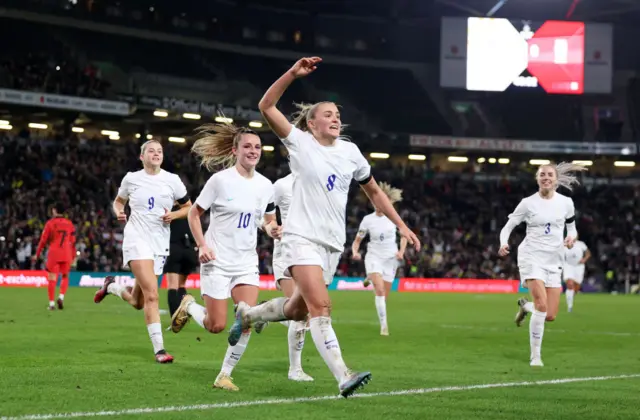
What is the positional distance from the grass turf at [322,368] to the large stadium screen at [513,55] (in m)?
33.1

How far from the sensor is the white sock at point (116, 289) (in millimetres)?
13672

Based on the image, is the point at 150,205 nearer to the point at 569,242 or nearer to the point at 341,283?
the point at 569,242

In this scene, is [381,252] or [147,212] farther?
[381,252]

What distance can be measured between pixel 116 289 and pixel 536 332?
18.3 ft

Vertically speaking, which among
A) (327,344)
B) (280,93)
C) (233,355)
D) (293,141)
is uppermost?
(280,93)

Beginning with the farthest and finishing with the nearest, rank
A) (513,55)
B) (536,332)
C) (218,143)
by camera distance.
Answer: (513,55)
(536,332)
(218,143)

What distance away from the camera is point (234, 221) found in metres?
10.2

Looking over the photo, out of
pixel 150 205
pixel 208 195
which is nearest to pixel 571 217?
pixel 150 205

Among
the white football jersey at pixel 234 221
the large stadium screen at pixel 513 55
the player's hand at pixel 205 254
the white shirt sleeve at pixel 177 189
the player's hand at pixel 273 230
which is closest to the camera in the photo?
the player's hand at pixel 205 254

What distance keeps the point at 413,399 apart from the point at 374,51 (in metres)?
52.9

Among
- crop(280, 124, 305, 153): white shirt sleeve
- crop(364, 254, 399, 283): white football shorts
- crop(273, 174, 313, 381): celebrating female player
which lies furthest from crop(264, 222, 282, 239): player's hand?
crop(364, 254, 399, 283): white football shorts

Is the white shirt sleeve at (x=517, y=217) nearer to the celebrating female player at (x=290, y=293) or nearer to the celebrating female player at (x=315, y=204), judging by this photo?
the celebrating female player at (x=290, y=293)

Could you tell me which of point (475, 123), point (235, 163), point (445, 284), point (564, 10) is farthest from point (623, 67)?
point (235, 163)

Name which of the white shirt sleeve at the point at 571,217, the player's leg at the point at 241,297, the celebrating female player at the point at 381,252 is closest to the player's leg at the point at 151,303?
the player's leg at the point at 241,297
